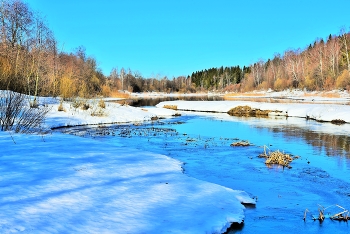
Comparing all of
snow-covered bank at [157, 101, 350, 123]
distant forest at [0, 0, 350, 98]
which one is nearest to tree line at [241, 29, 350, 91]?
distant forest at [0, 0, 350, 98]

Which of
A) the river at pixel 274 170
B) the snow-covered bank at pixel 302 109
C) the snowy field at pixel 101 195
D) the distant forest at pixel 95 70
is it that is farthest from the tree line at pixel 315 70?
the snowy field at pixel 101 195

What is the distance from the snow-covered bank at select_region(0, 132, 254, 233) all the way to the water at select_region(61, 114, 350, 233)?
2.33 ft

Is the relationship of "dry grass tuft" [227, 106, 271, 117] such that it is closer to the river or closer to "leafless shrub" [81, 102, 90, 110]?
the river

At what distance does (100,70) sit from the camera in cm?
7281

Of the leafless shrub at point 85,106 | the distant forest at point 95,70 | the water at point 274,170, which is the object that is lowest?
the water at point 274,170

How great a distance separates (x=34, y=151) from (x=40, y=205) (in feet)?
12.2

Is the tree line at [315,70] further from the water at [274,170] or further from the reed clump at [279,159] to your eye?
the reed clump at [279,159]

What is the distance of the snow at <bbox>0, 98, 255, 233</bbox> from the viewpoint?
4418mm

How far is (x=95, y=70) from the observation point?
67.2 metres

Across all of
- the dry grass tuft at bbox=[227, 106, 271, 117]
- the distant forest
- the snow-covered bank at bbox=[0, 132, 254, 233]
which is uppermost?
the distant forest

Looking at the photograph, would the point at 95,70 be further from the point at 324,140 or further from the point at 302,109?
the point at 324,140

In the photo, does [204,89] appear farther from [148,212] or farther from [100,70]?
[148,212]

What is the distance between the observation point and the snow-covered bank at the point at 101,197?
4406 millimetres

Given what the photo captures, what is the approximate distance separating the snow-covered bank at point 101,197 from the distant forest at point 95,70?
18.5 feet
